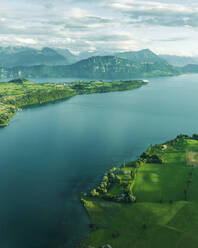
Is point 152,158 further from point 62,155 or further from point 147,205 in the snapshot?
point 62,155

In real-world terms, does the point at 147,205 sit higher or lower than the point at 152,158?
lower

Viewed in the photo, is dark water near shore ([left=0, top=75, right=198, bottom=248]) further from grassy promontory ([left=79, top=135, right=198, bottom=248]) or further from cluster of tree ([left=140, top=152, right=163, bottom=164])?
cluster of tree ([left=140, top=152, right=163, bottom=164])

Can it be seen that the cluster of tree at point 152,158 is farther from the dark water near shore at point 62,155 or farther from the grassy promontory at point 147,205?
the dark water near shore at point 62,155

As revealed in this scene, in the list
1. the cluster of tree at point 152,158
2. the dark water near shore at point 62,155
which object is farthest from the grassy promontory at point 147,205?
the dark water near shore at point 62,155

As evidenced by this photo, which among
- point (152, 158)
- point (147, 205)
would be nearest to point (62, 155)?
point (152, 158)

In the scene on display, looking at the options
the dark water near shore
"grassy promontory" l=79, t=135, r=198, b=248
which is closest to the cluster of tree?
"grassy promontory" l=79, t=135, r=198, b=248

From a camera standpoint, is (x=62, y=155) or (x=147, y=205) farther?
(x=62, y=155)
